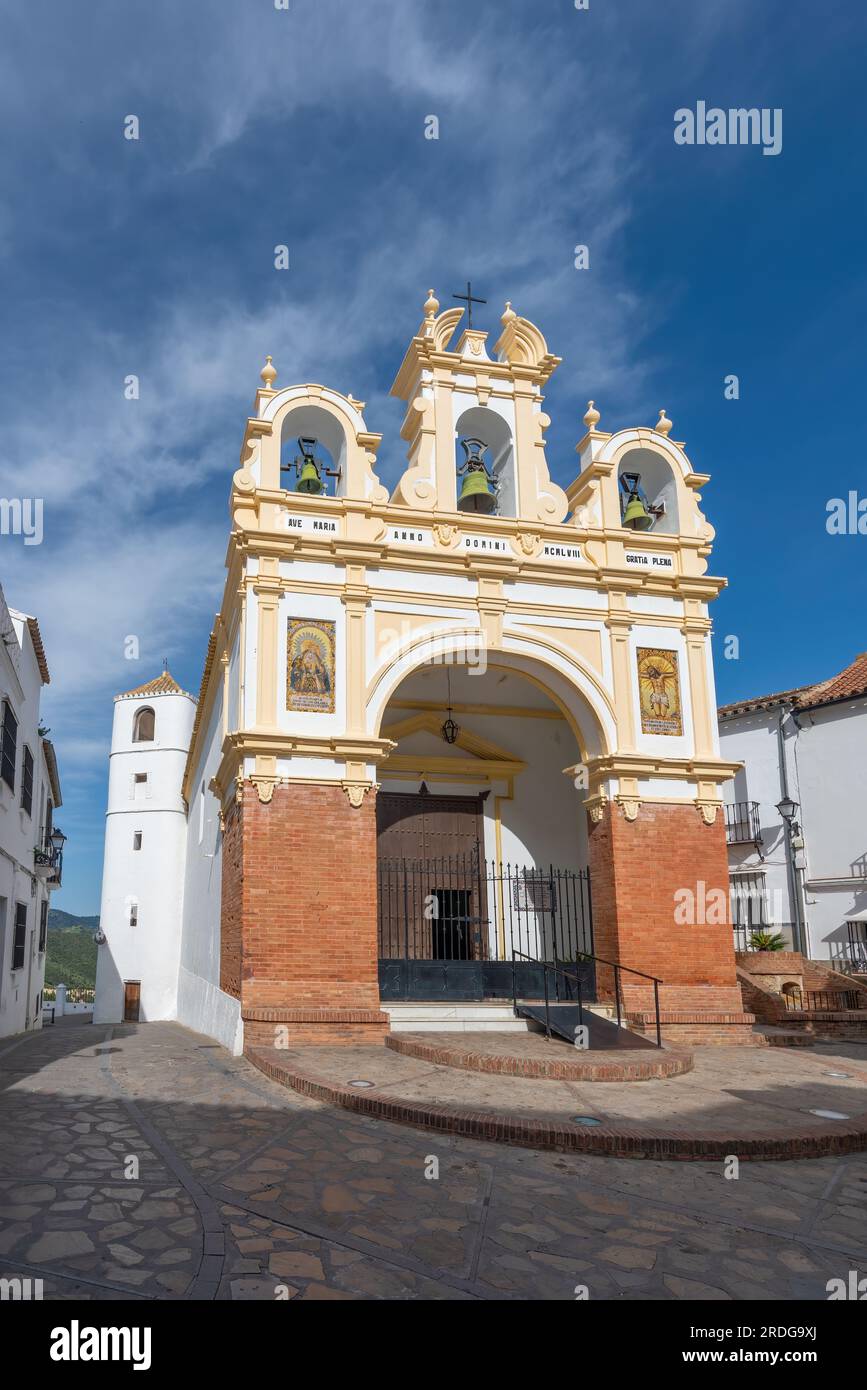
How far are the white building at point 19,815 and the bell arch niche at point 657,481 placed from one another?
9.49 m

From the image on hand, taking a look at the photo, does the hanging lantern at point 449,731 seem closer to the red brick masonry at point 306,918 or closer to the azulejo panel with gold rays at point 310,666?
the azulejo panel with gold rays at point 310,666

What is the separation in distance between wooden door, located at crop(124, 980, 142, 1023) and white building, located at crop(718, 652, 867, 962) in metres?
15.1

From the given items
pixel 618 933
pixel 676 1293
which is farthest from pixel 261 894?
pixel 676 1293

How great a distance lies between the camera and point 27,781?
17016mm

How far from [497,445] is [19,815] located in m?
9.95

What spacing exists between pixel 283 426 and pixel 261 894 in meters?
6.58

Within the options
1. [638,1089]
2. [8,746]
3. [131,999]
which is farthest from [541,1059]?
[131,999]

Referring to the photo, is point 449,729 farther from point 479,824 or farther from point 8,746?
point 8,746

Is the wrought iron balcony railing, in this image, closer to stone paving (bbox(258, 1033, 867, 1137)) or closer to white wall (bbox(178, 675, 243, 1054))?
white wall (bbox(178, 675, 243, 1054))

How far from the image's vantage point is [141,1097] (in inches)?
344

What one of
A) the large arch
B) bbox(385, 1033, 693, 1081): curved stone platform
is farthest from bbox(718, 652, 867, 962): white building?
bbox(385, 1033, 693, 1081): curved stone platform

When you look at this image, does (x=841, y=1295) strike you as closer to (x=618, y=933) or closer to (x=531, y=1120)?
(x=531, y=1120)

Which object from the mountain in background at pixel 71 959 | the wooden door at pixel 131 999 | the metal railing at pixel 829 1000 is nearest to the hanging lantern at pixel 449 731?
the metal railing at pixel 829 1000

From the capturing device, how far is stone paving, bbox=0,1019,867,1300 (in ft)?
15.0
